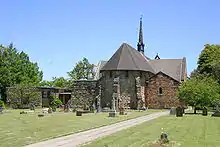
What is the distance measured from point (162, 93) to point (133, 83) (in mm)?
5574

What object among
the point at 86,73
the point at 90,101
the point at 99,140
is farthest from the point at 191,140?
the point at 86,73

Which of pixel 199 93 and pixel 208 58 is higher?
Answer: pixel 208 58

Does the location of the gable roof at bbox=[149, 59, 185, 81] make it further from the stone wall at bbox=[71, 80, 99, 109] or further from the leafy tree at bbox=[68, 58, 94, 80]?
the leafy tree at bbox=[68, 58, 94, 80]

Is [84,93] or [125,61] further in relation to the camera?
[84,93]

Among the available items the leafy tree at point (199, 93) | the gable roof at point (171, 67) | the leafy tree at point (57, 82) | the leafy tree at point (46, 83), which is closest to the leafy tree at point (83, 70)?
the leafy tree at point (57, 82)

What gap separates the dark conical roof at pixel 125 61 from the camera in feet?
198

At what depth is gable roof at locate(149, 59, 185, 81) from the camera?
6649 cm

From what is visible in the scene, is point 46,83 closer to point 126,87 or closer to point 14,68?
point 14,68

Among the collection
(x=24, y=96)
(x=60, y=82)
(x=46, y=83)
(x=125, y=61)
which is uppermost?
(x=125, y=61)

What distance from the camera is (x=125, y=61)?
61.3 meters

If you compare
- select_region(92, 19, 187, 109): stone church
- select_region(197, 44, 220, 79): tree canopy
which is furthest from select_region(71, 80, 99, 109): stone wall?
select_region(197, 44, 220, 79): tree canopy

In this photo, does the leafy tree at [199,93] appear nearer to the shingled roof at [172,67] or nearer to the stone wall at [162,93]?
the stone wall at [162,93]

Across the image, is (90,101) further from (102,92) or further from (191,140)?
(191,140)

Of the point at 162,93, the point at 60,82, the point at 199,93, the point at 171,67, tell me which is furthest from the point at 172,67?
the point at 60,82
